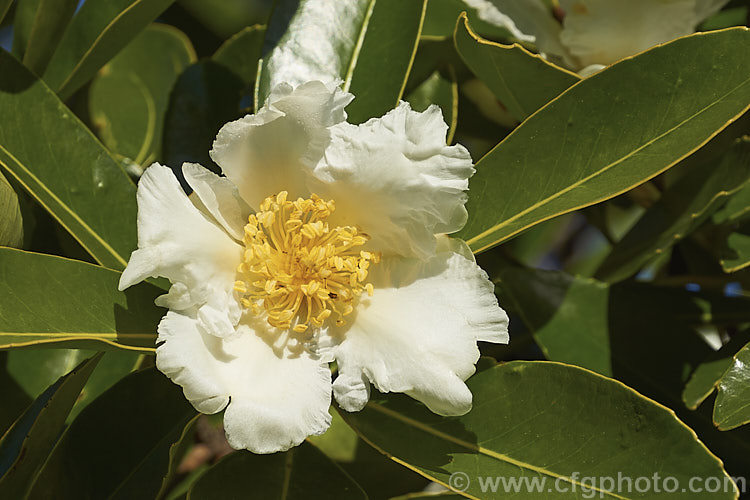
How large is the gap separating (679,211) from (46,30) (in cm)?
106

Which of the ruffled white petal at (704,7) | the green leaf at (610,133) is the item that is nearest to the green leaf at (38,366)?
the green leaf at (610,133)

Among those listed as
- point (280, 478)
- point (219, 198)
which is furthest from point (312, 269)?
point (280, 478)

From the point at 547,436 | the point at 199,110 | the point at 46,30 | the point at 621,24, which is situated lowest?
the point at 547,436

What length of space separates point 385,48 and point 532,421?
59 centimetres

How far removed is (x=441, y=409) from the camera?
3.05 feet

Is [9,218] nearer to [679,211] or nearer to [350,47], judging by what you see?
[350,47]

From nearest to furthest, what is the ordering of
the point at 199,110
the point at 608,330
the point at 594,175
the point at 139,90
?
1. the point at 594,175
2. the point at 608,330
3. the point at 199,110
4. the point at 139,90

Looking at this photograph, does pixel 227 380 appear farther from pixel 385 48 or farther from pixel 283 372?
pixel 385 48

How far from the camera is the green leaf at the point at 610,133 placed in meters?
1.00

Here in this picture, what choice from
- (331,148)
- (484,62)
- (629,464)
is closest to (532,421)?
(629,464)

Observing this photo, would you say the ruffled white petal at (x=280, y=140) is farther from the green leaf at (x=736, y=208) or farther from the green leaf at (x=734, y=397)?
the green leaf at (x=736, y=208)

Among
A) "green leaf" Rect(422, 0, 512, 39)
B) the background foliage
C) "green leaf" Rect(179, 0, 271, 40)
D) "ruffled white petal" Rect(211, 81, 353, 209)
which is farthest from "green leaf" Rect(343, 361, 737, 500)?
"green leaf" Rect(179, 0, 271, 40)

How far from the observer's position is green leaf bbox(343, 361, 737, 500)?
3.05 ft

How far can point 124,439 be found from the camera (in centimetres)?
113
